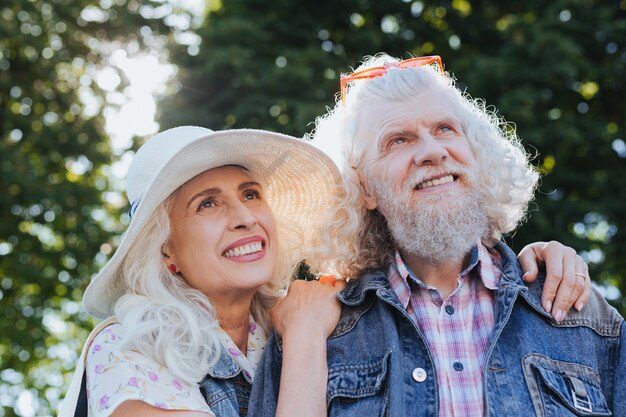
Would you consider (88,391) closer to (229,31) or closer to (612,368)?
(612,368)

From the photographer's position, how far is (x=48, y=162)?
33.1 feet

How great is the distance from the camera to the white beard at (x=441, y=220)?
3.13 m

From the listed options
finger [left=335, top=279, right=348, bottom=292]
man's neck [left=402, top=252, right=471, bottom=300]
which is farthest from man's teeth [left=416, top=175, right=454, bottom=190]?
finger [left=335, top=279, right=348, bottom=292]

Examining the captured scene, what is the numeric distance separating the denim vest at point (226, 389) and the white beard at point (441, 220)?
2.80 ft

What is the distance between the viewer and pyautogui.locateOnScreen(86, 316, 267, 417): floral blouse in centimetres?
281

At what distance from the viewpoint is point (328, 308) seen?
3174 millimetres

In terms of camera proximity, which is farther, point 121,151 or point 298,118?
point 121,151

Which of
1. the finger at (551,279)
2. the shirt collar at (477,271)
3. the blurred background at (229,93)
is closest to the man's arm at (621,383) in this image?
the finger at (551,279)

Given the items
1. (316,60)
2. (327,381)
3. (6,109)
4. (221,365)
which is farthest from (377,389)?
(6,109)

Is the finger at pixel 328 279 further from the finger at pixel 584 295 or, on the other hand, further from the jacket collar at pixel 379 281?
the finger at pixel 584 295

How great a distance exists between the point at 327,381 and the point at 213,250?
0.71 meters

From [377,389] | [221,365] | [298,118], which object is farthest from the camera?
[298,118]

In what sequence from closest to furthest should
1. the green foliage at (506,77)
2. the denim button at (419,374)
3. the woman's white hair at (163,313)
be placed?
the denim button at (419,374)
the woman's white hair at (163,313)
the green foliage at (506,77)

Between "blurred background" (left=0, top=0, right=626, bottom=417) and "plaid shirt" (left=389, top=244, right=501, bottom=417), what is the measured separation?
4.76 meters
